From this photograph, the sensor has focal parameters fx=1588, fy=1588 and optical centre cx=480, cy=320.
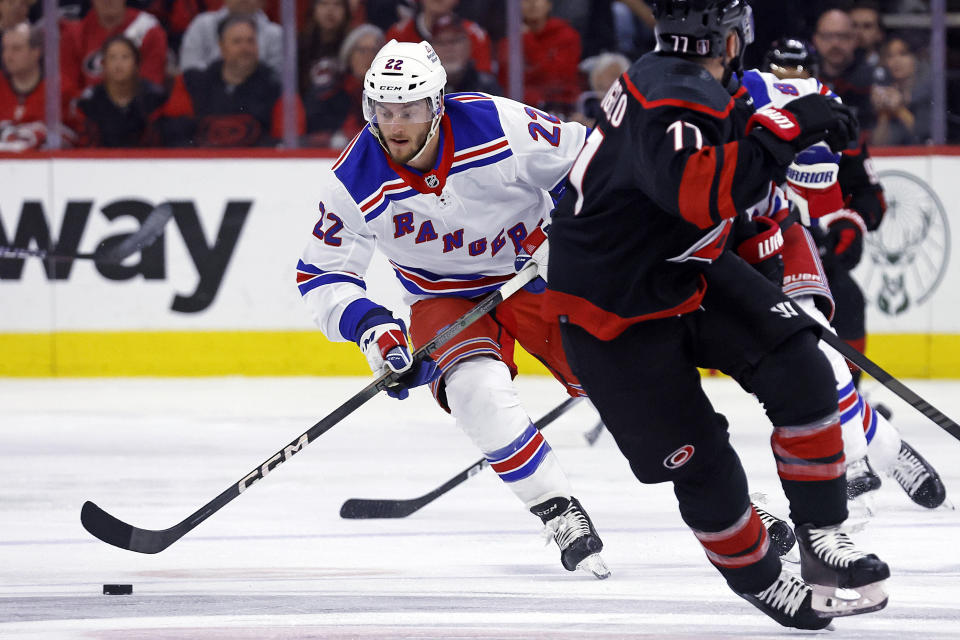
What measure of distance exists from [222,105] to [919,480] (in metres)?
3.68

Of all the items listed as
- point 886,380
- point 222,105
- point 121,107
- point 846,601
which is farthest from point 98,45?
point 846,601

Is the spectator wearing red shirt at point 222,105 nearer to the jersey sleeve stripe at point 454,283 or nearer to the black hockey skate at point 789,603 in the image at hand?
the jersey sleeve stripe at point 454,283

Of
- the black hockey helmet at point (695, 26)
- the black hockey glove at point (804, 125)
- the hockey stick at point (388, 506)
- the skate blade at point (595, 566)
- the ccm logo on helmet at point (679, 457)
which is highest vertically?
the black hockey helmet at point (695, 26)

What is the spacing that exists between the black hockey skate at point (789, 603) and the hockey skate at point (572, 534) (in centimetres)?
55

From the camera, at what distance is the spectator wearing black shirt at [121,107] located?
6.41m

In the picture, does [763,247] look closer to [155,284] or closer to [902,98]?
[902,98]

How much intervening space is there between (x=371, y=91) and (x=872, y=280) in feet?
11.6

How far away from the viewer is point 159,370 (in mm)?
6328

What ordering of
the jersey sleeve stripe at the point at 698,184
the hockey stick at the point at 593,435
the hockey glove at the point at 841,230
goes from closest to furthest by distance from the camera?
the jersey sleeve stripe at the point at 698,184
the hockey glove at the point at 841,230
the hockey stick at the point at 593,435

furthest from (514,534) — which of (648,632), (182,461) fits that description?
(182,461)

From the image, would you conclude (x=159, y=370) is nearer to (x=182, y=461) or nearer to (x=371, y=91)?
(x=182, y=461)

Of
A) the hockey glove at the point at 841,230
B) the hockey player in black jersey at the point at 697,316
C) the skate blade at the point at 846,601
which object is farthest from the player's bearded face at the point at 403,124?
the hockey glove at the point at 841,230

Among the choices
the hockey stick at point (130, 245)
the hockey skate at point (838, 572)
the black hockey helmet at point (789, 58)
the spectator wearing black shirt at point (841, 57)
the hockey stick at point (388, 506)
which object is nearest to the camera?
the hockey skate at point (838, 572)

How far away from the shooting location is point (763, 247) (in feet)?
8.86
